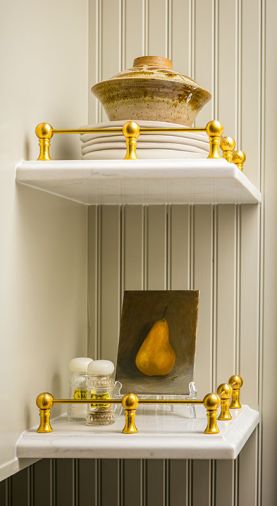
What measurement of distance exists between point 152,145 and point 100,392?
1.24 feet

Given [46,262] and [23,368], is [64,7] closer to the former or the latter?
[46,262]

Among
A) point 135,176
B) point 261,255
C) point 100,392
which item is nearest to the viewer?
point 135,176

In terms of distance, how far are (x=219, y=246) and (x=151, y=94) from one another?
1.26 feet

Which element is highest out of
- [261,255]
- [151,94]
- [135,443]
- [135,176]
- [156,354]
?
[151,94]

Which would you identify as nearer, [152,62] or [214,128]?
[214,128]

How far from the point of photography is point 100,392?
4.51 feet

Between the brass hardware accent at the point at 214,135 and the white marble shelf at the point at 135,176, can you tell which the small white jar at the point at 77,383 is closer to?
the white marble shelf at the point at 135,176

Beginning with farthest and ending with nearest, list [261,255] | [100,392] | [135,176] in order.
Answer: [261,255] → [100,392] → [135,176]

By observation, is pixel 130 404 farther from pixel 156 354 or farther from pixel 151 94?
pixel 151 94

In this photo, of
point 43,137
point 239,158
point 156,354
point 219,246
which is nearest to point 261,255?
point 219,246

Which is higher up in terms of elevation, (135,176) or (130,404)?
(135,176)

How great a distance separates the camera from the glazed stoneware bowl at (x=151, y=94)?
1357 mm

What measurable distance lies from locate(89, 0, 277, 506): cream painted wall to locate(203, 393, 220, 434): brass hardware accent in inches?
13.2

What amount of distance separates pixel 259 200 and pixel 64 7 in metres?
0.47
